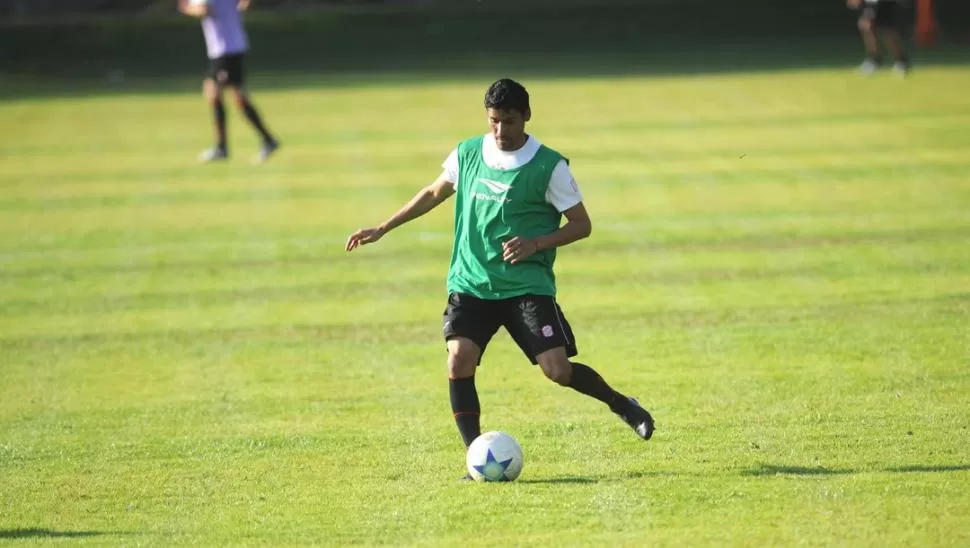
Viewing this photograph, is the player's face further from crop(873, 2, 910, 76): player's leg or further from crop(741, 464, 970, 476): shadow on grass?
crop(873, 2, 910, 76): player's leg

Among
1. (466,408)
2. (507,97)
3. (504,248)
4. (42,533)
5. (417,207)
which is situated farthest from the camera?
(417,207)

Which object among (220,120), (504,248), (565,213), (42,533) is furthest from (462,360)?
(220,120)

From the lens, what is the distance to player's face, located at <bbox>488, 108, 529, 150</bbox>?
7594 millimetres

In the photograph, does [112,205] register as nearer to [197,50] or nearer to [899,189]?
[899,189]

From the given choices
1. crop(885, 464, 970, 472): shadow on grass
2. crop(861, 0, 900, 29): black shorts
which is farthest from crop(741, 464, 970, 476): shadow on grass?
crop(861, 0, 900, 29): black shorts

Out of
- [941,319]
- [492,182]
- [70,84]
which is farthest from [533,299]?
[70,84]

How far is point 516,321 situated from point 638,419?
2.90ft

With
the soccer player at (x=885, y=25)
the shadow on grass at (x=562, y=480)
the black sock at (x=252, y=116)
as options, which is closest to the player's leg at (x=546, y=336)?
the shadow on grass at (x=562, y=480)

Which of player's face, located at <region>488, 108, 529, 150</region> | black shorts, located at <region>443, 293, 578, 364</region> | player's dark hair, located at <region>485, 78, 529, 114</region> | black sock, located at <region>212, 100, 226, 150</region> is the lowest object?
black sock, located at <region>212, 100, 226, 150</region>

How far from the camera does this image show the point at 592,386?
8.05 meters

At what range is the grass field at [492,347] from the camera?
735 centimetres

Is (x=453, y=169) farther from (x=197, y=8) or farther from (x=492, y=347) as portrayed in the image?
(x=197, y=8)

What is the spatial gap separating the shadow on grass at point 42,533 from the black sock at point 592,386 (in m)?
2.45

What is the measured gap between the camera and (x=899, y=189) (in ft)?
59.6
